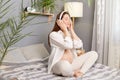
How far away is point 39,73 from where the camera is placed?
7.75 ft

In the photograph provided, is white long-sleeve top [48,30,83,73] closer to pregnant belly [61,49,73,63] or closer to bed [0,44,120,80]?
pregnant belly [61,49,73,63]

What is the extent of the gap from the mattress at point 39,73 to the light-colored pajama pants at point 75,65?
0.19 ft

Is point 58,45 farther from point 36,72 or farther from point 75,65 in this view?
point 36,72

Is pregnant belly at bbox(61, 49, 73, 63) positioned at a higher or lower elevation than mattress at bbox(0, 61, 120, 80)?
higher

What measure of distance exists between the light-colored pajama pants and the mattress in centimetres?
6

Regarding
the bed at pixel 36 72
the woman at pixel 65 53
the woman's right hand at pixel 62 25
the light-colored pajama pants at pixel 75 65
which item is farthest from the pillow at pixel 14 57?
the woman's right hand at pixel 62 25

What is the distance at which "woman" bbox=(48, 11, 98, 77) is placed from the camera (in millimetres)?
2404

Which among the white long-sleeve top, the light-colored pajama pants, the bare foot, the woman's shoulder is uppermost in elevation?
the woman's shoulder

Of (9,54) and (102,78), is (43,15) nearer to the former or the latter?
(9,54)

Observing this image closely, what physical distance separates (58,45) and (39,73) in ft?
1.34

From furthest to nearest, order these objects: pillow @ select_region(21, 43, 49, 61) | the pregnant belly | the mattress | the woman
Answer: pillow @ select_region(21, 43, 49, 61) < the pregnant belly < the woman < the mattress

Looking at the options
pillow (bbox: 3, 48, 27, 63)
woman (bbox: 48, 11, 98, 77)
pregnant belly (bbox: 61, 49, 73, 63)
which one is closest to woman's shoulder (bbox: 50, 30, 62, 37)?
woman (bbox: 48, 11, 98, 77)

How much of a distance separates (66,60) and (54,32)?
1.23 ft

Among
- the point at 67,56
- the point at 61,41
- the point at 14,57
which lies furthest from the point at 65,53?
the point at 14,57
